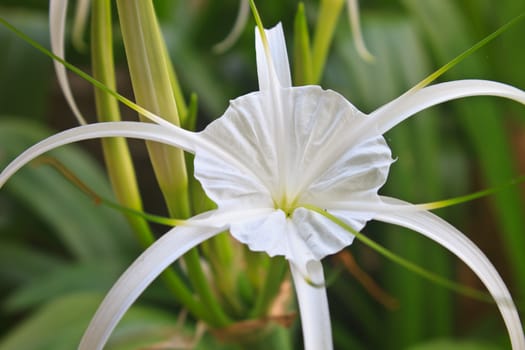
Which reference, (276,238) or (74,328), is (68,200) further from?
(276,238)

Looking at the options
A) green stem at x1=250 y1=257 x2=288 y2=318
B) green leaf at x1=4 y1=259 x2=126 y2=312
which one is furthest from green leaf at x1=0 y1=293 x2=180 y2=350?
green stem at x1=250 y1=257 x2=288 y2=318

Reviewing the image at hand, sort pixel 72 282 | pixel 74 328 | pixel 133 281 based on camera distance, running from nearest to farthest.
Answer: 1. pixel 133 281
2. pixel 74 328
3. pixel 72 282

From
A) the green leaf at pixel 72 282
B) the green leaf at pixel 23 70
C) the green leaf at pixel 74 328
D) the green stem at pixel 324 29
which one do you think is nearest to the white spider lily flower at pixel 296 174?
the green stem at pixel 324 29

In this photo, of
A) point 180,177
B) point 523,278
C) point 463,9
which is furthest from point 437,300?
point 180,177

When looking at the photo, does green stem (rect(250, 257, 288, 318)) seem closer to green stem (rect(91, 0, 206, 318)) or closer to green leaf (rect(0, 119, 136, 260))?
green stem (rect(91, 0, 206, 318))

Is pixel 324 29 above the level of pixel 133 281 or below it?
above

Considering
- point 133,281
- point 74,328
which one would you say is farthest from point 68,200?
point 133,281
